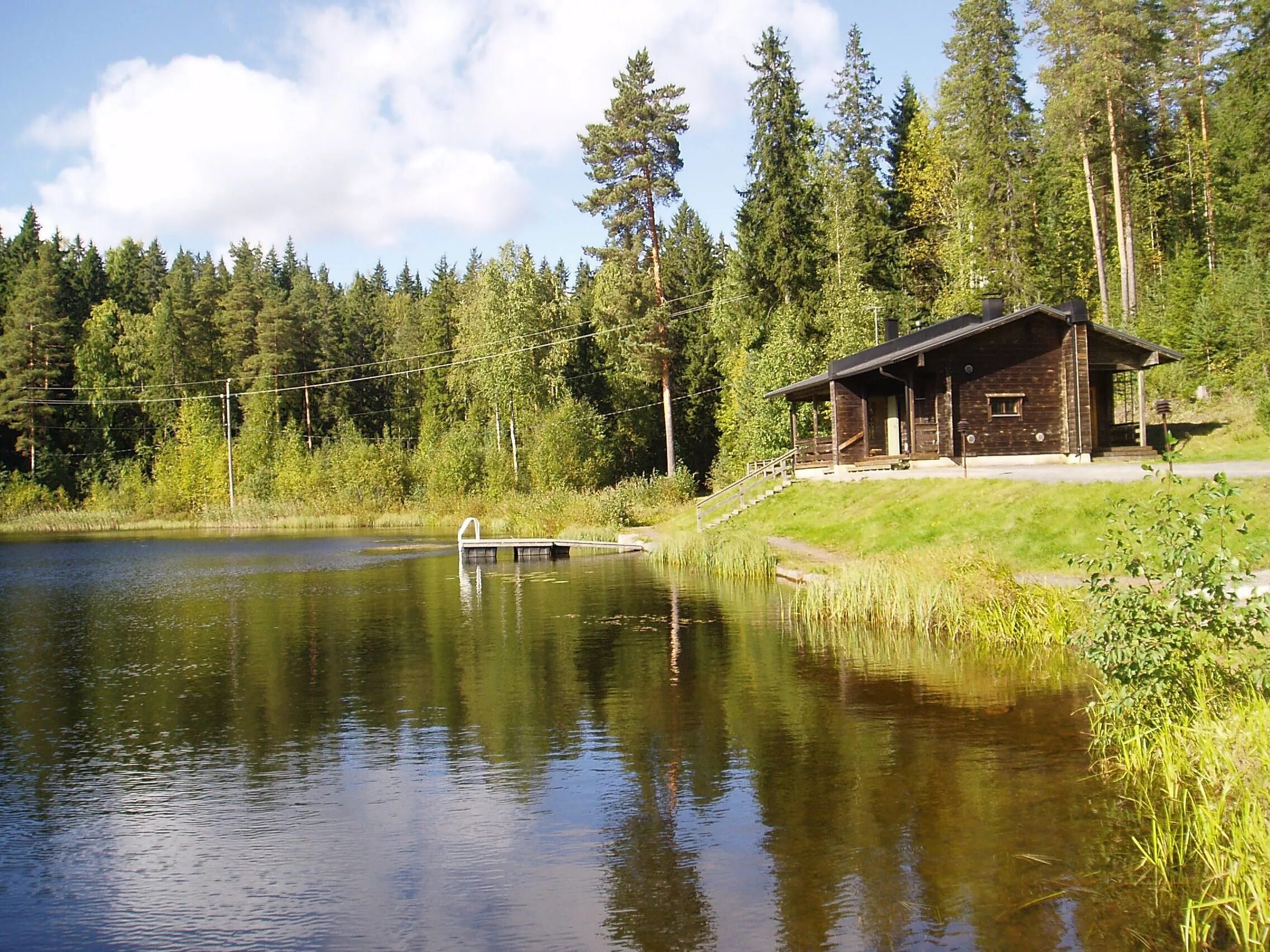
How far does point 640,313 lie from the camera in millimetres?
54562

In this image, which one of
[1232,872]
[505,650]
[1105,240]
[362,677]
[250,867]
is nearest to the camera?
[1232,872]

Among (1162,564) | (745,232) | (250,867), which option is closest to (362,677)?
(250,867)

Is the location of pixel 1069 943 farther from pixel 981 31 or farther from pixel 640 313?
pixel 981 31

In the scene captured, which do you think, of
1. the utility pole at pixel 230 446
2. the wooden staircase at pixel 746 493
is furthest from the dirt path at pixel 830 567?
the utility pole at pixel 230 446

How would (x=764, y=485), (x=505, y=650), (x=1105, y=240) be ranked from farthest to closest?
(x=1105, y=240) < (x=764, y=485) < (x=505, y=650)

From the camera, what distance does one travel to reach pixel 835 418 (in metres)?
38.7

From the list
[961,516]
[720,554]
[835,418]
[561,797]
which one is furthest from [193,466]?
[561,797]

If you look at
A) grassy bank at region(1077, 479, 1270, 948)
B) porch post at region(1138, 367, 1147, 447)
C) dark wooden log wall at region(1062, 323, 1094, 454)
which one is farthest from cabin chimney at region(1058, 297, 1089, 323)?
grassy bank at region(1077, 479, 1270, 948)

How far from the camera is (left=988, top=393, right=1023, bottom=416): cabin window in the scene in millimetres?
35438

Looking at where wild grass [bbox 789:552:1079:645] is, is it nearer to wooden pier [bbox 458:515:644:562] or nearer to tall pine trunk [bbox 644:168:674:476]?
wooden pier [bbox 458:515:644:562]

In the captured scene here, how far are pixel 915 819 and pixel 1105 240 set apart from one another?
62.1 m

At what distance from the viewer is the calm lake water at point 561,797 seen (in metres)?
7.54

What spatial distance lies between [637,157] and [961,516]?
33.2 metres

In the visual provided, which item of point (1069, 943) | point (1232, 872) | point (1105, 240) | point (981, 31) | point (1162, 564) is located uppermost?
point (981, 31)
